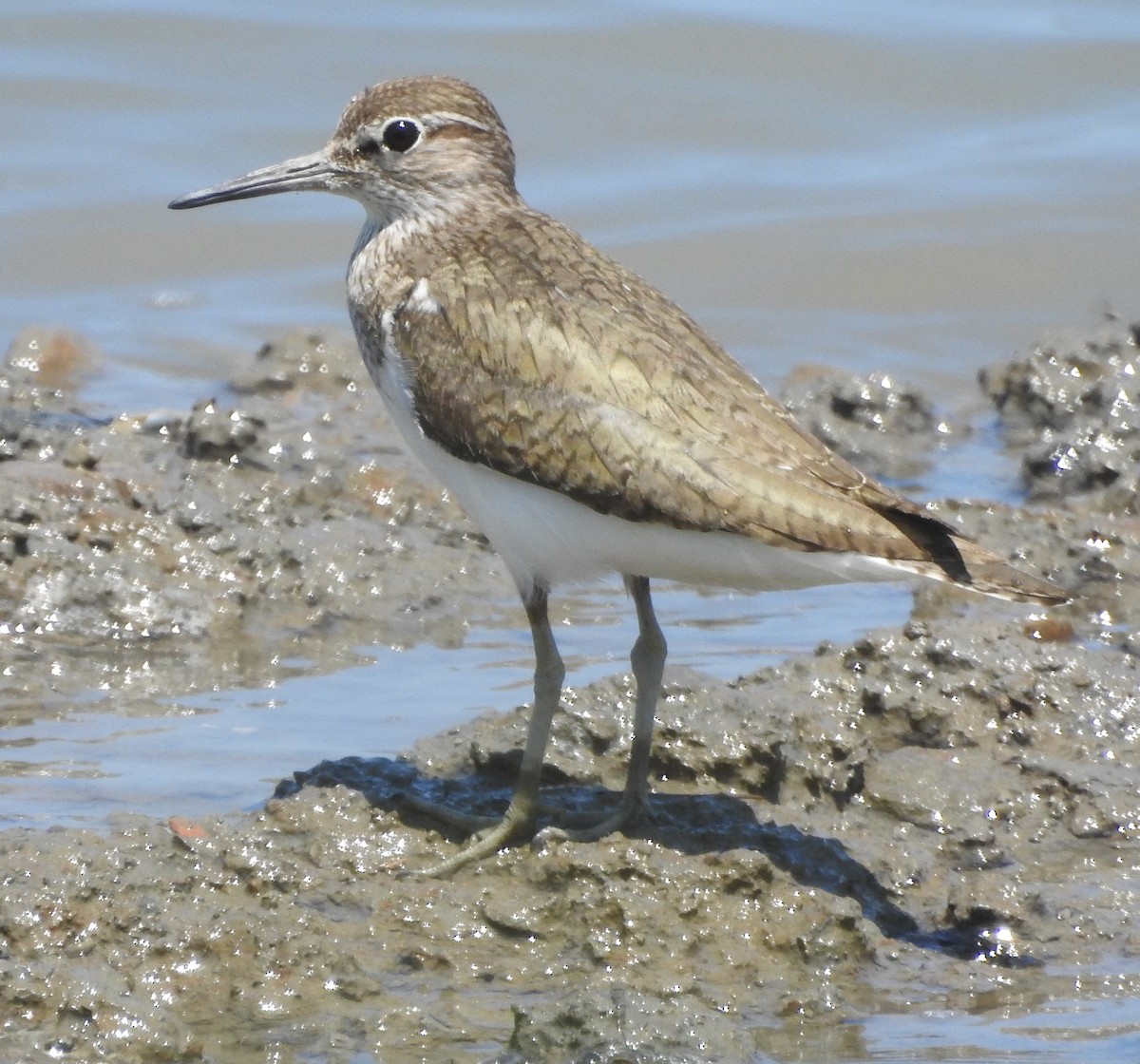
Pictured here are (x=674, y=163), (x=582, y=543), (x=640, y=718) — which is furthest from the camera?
(x=674, y=163)

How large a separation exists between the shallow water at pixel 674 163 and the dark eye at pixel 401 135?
4.42 metres

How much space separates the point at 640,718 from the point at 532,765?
384mm

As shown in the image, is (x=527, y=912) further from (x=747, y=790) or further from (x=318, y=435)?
(x=318, y=435)

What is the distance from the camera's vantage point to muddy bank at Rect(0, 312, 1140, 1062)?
16.4ft

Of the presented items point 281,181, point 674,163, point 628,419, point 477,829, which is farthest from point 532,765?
point 674,163

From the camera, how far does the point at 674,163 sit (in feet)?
56.6

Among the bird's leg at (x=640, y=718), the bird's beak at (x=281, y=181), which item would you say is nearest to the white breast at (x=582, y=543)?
the bird's leg at (x=640, y=718)

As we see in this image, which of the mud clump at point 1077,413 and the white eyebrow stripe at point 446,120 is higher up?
the white eyebrow stripe at point 446,120

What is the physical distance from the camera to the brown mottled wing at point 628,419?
5.61m

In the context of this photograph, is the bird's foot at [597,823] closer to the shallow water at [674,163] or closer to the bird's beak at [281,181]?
the bird's beak at [281,181]

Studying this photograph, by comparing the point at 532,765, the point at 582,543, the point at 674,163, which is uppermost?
the point at 674,163

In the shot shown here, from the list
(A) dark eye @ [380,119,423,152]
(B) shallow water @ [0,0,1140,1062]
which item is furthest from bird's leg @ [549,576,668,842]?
(B) shallow water @ [0,0,1140,1062]

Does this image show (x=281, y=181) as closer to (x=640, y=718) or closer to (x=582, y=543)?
(x=582, y=543)

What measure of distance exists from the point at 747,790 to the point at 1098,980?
1336 millimetres
